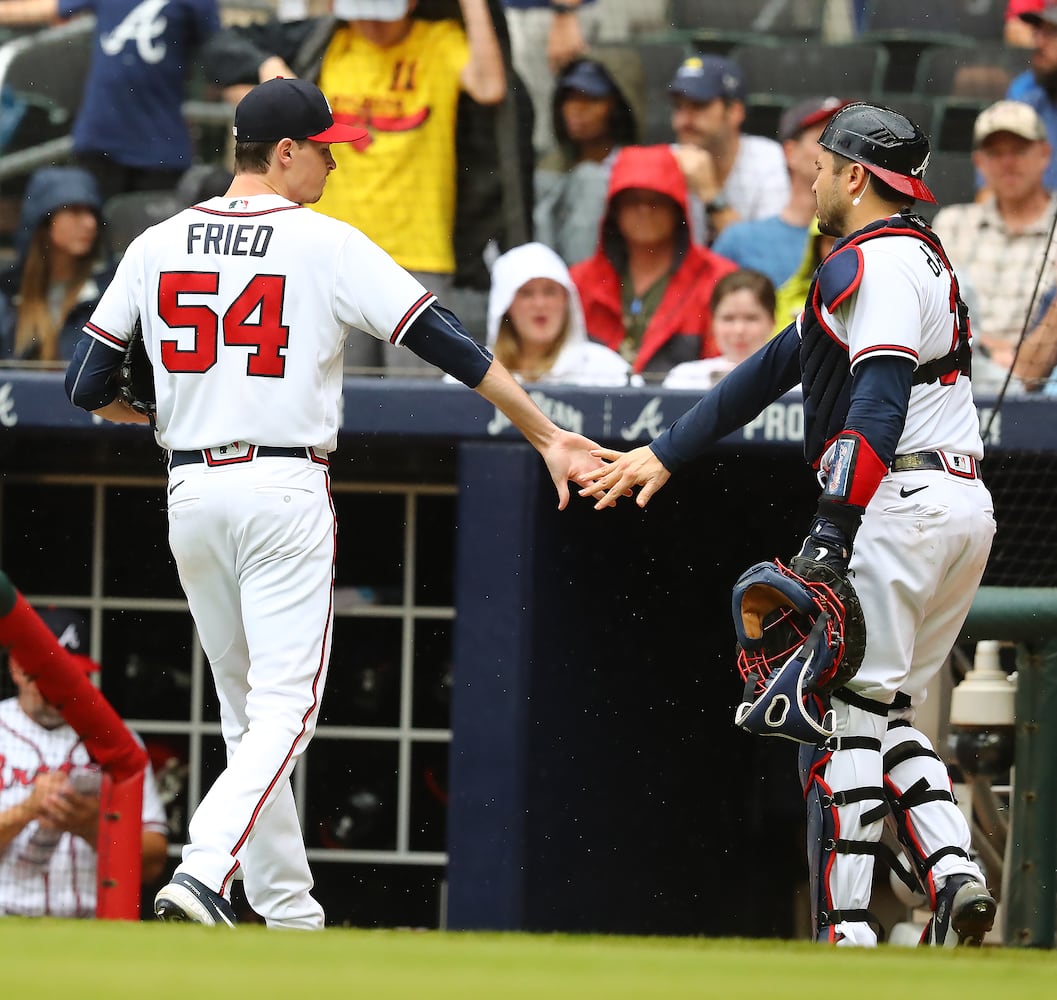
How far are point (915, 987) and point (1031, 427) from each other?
426cm

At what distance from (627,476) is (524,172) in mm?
2859

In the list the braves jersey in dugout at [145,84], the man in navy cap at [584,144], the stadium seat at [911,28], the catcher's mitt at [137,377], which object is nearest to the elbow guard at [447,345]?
the catcher's mitt at [137,377]

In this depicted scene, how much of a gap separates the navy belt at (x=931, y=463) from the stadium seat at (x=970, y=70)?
3818mm

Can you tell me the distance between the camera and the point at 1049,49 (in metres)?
7.23

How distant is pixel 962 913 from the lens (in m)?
3.82

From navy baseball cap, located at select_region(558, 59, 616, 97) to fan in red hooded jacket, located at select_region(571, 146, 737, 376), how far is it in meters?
0.38

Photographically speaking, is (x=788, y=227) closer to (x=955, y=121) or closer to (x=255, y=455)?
(x=955, y=121)

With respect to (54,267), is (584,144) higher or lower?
higher

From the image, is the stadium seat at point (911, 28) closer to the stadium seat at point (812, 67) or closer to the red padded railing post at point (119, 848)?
the stadium seat at point (812, 67)

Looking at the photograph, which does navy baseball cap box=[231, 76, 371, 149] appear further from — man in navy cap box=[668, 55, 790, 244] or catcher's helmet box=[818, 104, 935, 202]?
man in navy cap box=[668, 55, 790, 244]

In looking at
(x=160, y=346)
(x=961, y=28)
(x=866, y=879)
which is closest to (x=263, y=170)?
(x=160, y=346)

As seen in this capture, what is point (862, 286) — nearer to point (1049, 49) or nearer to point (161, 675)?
point (1049, 49)

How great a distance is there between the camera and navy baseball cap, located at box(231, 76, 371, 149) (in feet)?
13.5

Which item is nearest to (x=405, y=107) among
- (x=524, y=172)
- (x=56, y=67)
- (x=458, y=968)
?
(x=524, y=172)
